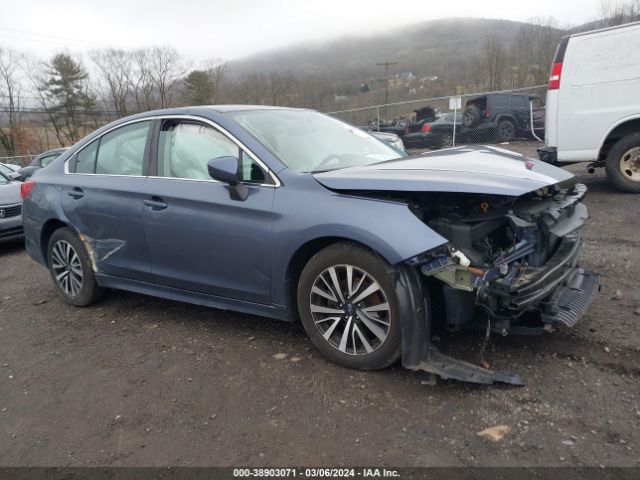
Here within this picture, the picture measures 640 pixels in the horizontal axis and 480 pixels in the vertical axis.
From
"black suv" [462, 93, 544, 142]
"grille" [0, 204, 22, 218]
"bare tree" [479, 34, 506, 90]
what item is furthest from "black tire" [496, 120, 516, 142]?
"bare tree" [479, 34, 506, 90]

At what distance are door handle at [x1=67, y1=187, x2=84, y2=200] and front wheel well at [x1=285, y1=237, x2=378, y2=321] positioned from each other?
7.33 feet

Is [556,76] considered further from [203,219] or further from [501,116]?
[501,116]

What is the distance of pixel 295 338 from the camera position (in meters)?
3.66

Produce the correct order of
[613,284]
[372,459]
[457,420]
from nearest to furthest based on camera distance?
[372,459] < [457,420] < [613,284]

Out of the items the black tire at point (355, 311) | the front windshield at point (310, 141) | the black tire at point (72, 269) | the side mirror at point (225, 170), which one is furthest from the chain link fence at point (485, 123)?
the black tire at point (355, 311)

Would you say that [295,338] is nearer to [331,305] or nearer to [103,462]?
[331,305]

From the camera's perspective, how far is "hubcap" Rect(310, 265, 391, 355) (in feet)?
9.67

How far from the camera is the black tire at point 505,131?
642 inches

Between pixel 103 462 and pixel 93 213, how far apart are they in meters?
2.31

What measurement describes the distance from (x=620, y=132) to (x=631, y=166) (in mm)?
544

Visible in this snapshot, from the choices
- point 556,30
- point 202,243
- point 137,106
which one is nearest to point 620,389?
point 202,243

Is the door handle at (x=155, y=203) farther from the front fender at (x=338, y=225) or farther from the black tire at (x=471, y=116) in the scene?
the black tire at (x=471, y=116)

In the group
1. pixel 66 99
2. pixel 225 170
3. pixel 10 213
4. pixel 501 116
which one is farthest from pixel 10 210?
pixel 66 99

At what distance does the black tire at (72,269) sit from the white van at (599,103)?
653cm
